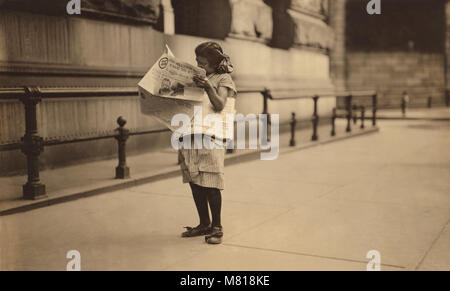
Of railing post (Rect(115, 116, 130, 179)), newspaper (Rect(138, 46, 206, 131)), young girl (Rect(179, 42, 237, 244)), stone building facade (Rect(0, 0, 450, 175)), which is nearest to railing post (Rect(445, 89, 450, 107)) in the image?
stone building facade (Rect(0, 0, 450, 175))

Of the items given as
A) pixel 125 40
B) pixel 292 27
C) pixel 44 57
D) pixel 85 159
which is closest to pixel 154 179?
pixel 85 159

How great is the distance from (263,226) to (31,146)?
8.12 ft

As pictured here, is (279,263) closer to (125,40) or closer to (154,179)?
(154,179)

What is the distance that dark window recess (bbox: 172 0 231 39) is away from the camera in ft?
40.9

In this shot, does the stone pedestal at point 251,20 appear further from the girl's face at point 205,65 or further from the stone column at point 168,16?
the girl's face at point 205,65

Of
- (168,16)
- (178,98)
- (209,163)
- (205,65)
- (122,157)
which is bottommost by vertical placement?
(122,157)

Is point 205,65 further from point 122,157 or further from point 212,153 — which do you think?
point 122,157

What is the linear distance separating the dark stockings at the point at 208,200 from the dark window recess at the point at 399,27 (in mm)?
30571

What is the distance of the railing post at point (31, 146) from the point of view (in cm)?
598

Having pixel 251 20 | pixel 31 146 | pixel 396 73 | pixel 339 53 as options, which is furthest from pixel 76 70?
pixel 396 73

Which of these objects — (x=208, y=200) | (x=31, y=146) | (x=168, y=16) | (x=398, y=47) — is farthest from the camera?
(x=398, y=47)

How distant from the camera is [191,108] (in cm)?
452

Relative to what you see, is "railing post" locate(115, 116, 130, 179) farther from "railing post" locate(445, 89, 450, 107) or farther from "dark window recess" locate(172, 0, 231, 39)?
"railing post" locate(445, 89, 450, 107)

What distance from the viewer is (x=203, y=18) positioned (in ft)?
41.7
